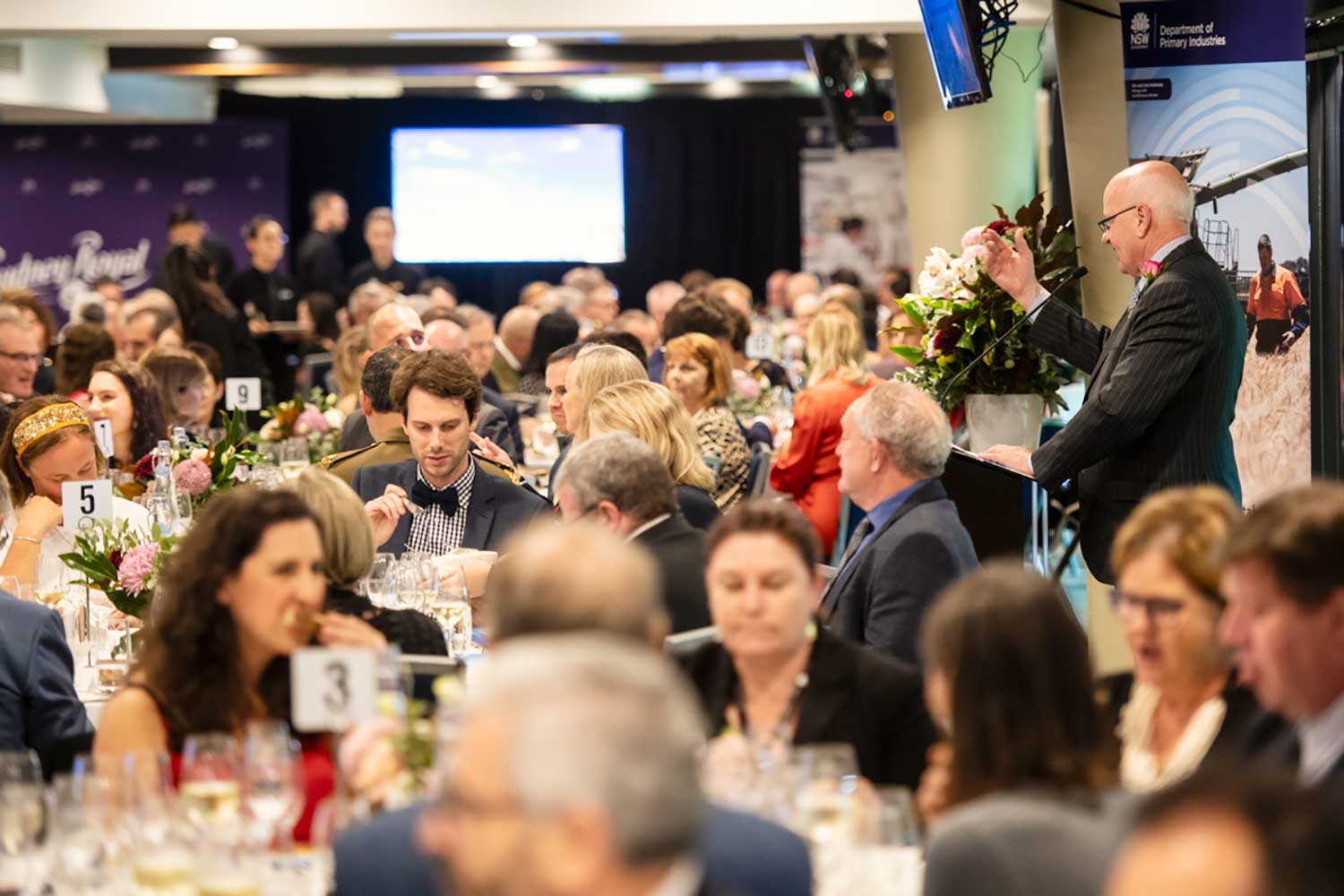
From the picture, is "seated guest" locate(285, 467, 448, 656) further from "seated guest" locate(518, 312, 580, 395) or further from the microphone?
"seated guest" locate(518, 312, 580, 395)

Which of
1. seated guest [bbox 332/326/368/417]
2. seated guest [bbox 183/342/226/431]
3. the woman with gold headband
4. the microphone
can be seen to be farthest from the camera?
seated guest [bbox 332/326/368/417]

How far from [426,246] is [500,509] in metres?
14.3

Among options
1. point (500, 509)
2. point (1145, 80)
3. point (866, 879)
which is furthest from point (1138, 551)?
point (1145, 80)

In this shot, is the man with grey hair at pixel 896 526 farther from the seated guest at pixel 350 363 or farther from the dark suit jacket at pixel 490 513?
the seated guest at pixel 350 363

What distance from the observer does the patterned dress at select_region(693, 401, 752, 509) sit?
23.4ft

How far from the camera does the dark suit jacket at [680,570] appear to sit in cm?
414

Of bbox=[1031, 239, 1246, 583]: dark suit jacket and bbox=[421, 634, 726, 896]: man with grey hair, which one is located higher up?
bbox=[1031, 239, 1246, 583]: dark suit jacket

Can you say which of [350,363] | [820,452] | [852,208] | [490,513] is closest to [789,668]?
[490,513]

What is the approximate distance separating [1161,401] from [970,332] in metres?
0.84

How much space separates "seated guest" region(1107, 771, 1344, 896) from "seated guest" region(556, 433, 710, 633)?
8.33 feet

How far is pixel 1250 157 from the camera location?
20.3 ft

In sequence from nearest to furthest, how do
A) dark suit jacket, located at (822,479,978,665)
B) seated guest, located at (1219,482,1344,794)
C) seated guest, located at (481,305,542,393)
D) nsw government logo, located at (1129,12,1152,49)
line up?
seated guest, located at (1219,482,1344,794)
dark suit jacket, located at (822,479,978,665)
nsw government logo, located at (1129,12,1152,49)
seated guest, located at (481,305,542,393)

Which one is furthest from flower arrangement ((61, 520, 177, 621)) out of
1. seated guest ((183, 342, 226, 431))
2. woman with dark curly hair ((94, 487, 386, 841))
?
seated guest ((183, 342, 226, 431))

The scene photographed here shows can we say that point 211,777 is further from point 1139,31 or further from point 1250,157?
point 1139,31
